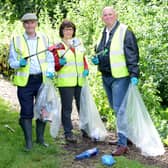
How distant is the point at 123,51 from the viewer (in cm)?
A: 579

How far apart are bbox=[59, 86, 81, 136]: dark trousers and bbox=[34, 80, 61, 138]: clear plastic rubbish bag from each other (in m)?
0.20

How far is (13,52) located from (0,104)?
280cm

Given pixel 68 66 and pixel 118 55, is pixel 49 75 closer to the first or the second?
pixel 68 66

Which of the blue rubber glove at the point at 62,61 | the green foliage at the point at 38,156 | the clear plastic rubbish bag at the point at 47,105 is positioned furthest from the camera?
the blue rubber glove at the point at 62,61

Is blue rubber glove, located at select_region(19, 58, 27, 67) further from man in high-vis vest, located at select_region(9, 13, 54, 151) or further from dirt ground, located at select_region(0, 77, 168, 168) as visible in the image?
dirt ground, located at select_region(0, 77, 168, 168)

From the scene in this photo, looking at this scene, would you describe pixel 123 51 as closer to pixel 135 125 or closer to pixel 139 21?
pixel 135 125

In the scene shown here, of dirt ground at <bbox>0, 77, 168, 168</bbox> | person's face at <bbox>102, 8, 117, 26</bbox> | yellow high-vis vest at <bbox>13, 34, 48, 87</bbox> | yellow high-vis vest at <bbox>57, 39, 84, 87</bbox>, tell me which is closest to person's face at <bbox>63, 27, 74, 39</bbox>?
yellow high-vis vest at <bbox>57, 39, 84, 87</bbox>

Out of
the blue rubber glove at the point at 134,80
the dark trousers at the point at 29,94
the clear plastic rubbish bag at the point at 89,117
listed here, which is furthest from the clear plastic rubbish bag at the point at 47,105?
the blue rubber glove at the point at 134,80

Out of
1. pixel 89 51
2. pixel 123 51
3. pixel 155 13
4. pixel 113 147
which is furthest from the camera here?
pixel 89 51

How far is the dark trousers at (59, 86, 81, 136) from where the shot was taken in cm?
621

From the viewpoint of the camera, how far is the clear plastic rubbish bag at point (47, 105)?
5930 millimetres

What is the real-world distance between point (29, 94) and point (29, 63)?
1.26 ft

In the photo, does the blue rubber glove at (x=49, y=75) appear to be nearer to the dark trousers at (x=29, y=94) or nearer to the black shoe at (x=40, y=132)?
the dark trousers at (x=29, y=94)

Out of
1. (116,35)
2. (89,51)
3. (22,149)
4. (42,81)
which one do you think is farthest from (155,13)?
(22,149)
